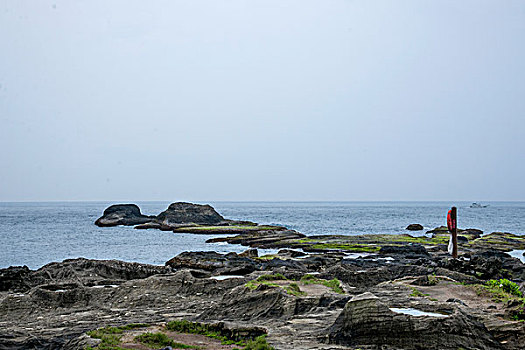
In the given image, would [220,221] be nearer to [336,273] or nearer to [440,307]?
[336,273]

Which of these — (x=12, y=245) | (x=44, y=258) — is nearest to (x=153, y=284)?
(x=44, y=258)

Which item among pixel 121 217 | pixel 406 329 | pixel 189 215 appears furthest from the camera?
pixel 121 217

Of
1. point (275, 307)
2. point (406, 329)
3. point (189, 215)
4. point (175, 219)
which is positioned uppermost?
point (406, 329)

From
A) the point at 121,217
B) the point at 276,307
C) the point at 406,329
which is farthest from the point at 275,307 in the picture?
the point at 121,217

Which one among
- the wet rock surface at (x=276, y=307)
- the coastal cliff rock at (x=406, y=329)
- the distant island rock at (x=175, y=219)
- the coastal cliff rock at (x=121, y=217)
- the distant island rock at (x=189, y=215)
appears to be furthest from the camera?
the coastal cliff rock at (x=121, y=217)

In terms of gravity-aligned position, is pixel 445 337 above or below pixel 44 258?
above

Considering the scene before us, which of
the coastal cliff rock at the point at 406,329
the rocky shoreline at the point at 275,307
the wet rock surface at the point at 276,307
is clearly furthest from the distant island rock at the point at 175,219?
the coastal cliff rock at the point at 406,329

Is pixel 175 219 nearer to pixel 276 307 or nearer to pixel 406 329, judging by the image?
pixel 276 307

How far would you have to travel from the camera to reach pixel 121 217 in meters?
114

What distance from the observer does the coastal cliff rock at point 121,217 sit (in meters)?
109

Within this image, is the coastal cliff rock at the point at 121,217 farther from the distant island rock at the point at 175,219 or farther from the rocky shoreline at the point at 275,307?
the rocky shoreline at the point at 275,307

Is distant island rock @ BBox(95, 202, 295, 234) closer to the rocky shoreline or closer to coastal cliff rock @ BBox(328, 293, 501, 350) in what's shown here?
the rocky shoreline

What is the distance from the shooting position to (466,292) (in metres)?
17.5

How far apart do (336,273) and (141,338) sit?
46.2ft
